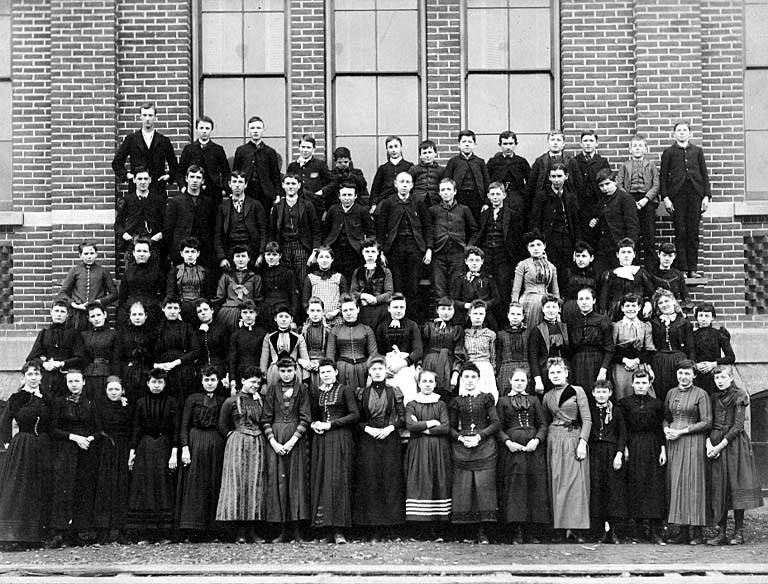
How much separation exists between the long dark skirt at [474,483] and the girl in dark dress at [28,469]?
158 inches

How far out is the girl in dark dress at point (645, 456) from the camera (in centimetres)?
1178

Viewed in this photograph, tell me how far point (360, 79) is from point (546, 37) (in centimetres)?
244

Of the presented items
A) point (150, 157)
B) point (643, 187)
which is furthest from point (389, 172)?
point (643, 187)

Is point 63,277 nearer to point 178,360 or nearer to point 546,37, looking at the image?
point 178,360

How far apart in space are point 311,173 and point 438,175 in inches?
57.9

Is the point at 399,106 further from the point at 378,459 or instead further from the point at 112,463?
the point at 112,463

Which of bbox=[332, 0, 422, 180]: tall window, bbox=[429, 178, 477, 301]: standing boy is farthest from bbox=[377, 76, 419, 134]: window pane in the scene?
bbox=[429, 178, 477, 301]: standing boy

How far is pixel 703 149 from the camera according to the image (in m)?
14.9

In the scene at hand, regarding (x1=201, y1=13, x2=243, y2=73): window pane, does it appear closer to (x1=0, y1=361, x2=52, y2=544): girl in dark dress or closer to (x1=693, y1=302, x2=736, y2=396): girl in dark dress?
(x1=0, y1=361, x2=52, y2=544): girl in dark dress

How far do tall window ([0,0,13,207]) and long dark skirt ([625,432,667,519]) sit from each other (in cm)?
836

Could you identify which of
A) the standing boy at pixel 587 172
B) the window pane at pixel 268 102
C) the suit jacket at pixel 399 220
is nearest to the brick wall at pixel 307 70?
the window pane at pixel 268 102

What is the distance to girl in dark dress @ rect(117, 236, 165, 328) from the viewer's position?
42.9 feet

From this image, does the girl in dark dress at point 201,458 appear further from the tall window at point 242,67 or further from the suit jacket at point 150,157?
the tall window at point 242,67


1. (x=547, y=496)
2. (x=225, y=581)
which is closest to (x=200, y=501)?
(x=225, y=581)
